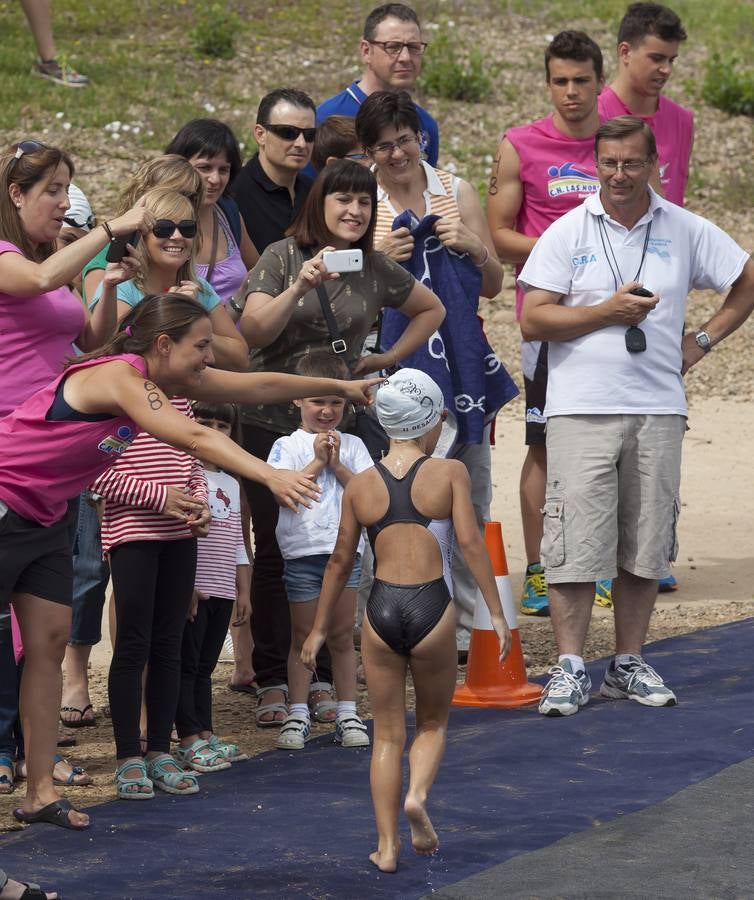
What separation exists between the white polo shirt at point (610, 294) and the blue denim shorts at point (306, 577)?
1.10 meters

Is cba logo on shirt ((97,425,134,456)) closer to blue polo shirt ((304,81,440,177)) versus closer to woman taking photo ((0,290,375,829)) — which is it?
woman taking photo ((0,290,375,829))

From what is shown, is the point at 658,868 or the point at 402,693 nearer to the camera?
the point at 658,868

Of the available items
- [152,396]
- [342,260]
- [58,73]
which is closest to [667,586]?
[342,260]

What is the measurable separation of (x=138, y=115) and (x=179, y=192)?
1175 centimetres

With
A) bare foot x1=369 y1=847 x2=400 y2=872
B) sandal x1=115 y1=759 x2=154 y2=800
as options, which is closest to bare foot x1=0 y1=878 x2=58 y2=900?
bare foot x1=369 y1=847 x2=400 y2=872

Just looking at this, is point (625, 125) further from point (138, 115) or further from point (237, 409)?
point (138, 115)

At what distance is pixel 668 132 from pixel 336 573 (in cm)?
370

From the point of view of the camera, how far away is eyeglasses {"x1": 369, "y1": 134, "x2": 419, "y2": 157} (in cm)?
623

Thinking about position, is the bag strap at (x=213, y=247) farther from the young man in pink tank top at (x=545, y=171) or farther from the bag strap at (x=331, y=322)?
the young man in pink tank top at (x=545, y=171)

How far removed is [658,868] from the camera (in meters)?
4.06

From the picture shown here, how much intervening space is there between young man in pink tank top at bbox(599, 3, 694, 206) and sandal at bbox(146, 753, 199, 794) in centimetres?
376

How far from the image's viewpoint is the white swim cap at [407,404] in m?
4.52

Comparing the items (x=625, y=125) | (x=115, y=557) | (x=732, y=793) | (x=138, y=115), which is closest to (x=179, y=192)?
(x=115, y=557)

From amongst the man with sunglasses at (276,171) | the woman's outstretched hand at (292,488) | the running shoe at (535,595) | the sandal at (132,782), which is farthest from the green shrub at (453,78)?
the woman's outstretched hand at (292,488)
